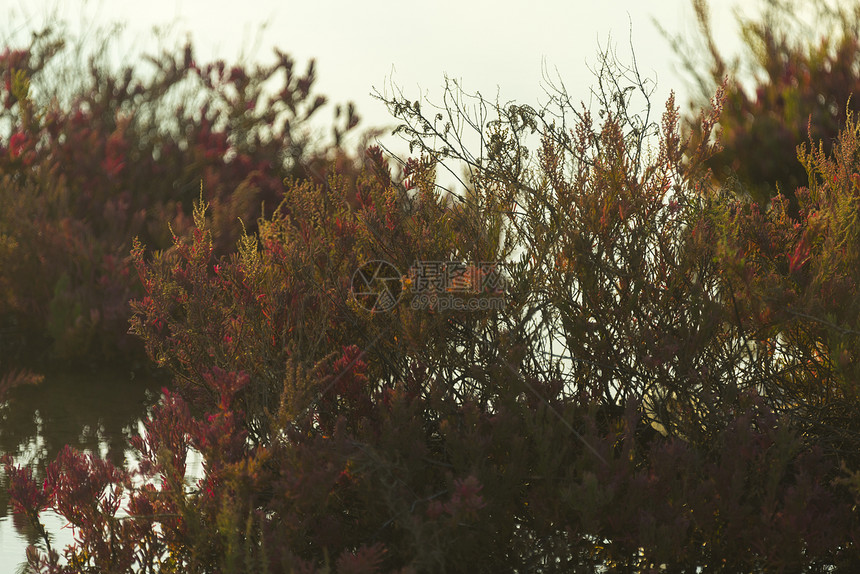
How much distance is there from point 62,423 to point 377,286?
3.27 m

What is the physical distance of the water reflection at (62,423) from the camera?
4.02 metres

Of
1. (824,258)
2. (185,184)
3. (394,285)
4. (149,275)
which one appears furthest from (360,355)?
(185,184)

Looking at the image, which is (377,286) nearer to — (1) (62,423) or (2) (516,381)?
(2) (516,381)

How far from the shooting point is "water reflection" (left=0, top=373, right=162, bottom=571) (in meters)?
4.02

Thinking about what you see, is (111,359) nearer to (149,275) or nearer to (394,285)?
(149,275)

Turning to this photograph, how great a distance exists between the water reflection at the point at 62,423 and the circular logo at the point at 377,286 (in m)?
1.42

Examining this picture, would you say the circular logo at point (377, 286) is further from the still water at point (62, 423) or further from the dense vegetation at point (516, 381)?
the still water at point (62, 423)

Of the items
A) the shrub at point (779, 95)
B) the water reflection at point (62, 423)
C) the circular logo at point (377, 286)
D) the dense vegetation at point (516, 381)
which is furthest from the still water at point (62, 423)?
the shrub at point (779, 95)

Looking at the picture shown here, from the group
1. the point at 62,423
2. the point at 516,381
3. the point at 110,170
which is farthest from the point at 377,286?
the point at 110,170

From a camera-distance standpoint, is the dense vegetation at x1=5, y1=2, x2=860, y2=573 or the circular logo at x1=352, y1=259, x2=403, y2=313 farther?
the circular logo at x1=352, y1=259, x2=403, y2=313

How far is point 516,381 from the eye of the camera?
316 cm

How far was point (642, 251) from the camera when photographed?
3408 millimetres

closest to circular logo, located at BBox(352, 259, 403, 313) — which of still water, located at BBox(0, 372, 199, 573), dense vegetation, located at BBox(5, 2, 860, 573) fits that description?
dense vegetation, located at BBox(5, 2, 860, 573)

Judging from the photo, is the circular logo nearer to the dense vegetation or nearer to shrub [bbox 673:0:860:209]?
the dense vegetation
